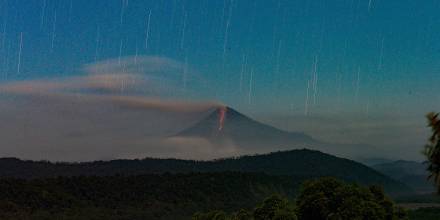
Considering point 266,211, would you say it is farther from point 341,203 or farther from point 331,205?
point 341,203

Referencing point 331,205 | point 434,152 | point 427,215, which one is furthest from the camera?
point 427,215

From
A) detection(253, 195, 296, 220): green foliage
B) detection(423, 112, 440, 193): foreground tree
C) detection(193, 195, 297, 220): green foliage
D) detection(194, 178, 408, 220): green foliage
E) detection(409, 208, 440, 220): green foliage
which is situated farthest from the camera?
detection(409, 208, 440, 220): green foliage

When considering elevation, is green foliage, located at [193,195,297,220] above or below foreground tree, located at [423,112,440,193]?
below

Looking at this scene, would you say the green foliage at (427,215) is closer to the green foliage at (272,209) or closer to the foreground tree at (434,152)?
the green foliage at (272,209)

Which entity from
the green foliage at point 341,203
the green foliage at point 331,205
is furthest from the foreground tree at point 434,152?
the green foliage at point 341,203

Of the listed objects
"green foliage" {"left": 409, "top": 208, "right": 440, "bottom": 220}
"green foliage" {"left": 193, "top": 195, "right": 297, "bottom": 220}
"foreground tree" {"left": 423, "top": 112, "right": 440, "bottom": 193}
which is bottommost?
"green foliage" {"left": 409, "top": 208, "right": 440, "bottom": 220}

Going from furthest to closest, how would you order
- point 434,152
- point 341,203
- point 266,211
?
point 341,203, point 266,211, point 434,152

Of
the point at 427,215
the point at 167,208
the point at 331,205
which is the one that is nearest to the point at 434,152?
the point at 331,205

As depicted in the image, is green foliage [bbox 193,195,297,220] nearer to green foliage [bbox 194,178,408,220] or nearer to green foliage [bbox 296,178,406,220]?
green foliage [bbox 194,178,408,220]

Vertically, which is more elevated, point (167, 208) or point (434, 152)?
point (434, 152)

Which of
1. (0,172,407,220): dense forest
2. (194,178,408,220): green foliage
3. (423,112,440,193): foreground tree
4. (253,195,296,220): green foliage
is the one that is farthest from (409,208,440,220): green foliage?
(423,112,440,193): foreground tree
